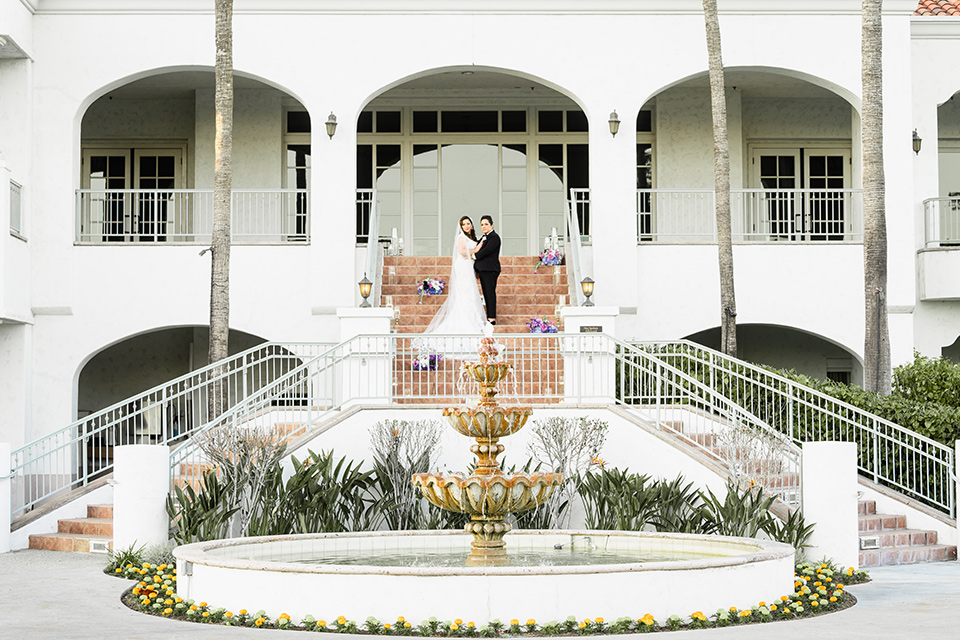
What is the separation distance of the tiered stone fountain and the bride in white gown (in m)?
8.09

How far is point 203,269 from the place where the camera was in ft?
65.1

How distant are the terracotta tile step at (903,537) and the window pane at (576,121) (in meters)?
12.5

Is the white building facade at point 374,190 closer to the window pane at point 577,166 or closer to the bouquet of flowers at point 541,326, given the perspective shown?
the bouquet of flowers at point 541,326

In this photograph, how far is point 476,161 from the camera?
79.1ft

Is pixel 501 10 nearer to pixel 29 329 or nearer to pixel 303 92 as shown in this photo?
pixel 303 92

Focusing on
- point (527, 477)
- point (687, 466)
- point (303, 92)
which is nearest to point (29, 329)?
point (303, 92)

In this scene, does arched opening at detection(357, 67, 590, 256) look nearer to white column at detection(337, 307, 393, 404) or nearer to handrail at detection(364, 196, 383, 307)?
handrail at detection(364, 196, 383, 307)

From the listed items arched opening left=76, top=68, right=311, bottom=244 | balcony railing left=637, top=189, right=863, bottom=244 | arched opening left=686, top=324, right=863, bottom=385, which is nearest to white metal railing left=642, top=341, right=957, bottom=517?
balcony railing left=637, top=189, right=863, bottom=244

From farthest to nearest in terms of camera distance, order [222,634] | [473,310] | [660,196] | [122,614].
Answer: [660,196] → [473,310] → [122,614] → [222,634]

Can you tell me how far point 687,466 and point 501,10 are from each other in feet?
31.7

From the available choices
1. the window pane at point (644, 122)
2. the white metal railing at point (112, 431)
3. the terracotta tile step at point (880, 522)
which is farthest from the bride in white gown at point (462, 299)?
the terracotta tile step at point (880, 522)

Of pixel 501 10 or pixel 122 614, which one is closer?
pixel 122 614

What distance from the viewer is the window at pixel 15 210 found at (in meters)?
18.9

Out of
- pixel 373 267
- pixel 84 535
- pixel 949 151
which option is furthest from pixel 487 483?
pixel 949 151
